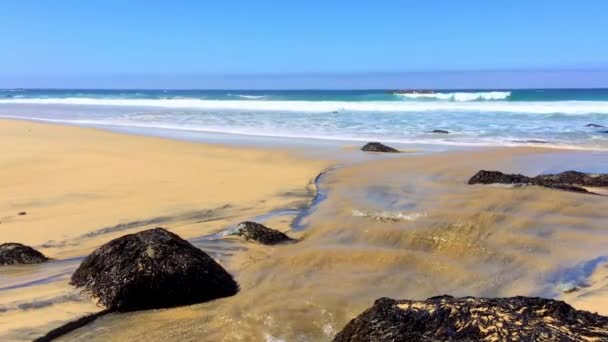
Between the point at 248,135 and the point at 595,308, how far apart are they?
562 inches

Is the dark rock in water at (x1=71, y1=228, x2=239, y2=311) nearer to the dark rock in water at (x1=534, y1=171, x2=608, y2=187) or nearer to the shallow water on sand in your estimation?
the shallow water on sand

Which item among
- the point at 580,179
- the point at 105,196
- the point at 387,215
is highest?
the point at 580,179

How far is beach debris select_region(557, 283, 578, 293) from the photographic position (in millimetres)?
3965

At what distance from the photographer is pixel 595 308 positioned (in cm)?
354

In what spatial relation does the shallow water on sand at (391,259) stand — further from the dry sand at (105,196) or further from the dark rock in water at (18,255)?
the dark rock in water at (18,255)

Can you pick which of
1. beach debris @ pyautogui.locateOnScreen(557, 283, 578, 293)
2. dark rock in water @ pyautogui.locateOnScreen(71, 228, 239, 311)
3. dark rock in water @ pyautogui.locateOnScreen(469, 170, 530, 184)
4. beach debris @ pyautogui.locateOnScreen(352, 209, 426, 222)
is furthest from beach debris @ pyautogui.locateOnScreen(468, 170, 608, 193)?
dark rock in water @ pyautogui.locateOnScreen(71, 228, 239, 311)

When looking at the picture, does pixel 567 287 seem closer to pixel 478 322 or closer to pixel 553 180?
pixel 478 322

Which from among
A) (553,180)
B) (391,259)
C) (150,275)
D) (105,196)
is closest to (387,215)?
(391,259)

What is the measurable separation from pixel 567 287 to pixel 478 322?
2.15 metres

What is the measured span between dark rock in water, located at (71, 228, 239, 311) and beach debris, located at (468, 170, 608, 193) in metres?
4.96

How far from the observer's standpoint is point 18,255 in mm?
4473

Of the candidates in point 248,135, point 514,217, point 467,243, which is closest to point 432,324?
point 467,243

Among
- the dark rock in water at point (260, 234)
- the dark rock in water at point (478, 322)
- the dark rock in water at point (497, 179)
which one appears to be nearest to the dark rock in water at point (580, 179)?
the dark rock in water at point (497, 179)

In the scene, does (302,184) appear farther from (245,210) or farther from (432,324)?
(432,324)
